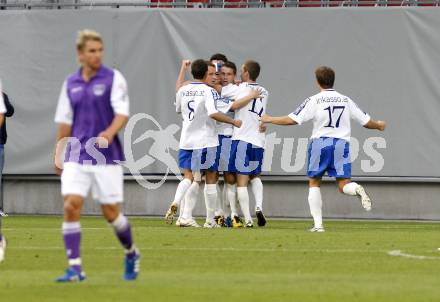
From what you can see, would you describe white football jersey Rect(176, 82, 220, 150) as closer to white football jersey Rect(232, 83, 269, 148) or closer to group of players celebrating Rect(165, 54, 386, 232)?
group of players celebrating Rect(165, 54, 386, 232)

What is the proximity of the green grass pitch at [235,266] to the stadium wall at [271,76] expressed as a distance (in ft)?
13.0

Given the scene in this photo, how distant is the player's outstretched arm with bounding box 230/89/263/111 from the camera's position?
61.0 ft

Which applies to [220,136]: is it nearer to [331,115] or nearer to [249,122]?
[249,122]

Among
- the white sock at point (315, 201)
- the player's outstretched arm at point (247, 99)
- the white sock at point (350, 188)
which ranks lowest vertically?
the white sock at point (315, 201)

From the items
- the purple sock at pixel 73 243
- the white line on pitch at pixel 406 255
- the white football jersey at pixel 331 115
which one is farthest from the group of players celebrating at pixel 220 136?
the purple sock at pixel 73 243

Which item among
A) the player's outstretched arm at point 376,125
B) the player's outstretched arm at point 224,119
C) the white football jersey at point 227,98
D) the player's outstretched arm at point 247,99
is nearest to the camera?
the player's outstretched arm at point 376,125

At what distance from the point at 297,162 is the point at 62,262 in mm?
10765

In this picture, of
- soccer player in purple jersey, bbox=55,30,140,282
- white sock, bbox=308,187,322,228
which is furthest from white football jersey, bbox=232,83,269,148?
soccer player in purple jersey, bbox=55,30,140,282

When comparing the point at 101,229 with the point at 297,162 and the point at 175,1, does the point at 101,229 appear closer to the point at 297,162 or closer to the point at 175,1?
the point at 297,162

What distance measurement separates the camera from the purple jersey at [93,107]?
1073 centimetres

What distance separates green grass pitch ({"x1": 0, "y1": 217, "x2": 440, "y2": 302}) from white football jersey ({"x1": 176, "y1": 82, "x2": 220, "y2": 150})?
1.37m

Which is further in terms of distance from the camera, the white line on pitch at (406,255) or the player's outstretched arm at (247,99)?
the player's outstretched arm at (247,99)

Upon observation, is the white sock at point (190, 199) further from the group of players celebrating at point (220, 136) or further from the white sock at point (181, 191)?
the white sock at point (181, 191)

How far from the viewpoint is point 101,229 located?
1881cm
